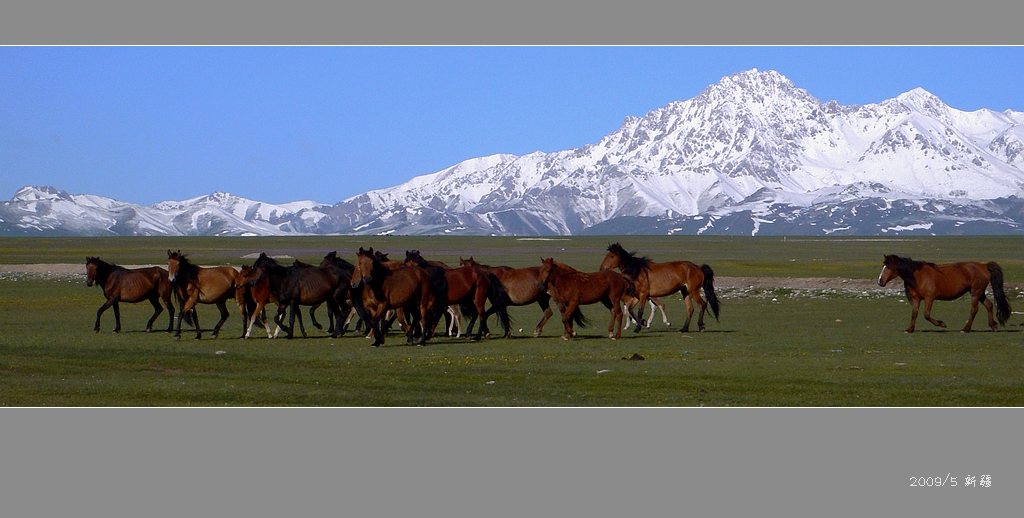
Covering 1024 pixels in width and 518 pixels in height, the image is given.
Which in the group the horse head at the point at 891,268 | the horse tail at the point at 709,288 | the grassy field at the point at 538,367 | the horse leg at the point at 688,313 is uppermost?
the horse head at the point at 891,268

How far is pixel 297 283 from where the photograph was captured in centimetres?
2298

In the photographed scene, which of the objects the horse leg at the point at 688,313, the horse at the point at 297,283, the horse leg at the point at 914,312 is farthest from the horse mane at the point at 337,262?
the horse leg at the point at 914,312

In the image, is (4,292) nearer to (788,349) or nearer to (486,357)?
(486,357)

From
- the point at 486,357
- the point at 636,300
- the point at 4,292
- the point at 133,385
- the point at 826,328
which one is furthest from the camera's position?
the point at 4,292

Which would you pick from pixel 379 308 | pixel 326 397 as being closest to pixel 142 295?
pixel 379 308

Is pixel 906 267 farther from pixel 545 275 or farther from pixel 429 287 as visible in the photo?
pixel 429 287

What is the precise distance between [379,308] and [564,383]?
6.55 metres

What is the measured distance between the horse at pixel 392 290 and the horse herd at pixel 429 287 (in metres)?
0.02

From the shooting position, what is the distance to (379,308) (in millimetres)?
21453

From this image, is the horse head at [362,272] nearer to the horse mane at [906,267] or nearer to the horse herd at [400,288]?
the horse herd at [400,288]

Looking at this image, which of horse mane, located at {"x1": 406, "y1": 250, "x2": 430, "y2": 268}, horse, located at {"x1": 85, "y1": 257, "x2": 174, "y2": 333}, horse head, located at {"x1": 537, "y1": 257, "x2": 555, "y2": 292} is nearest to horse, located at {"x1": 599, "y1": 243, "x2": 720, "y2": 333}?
horse head, located at {"x1": 537, "y1": 257, "x2": 555, "y2": 292}

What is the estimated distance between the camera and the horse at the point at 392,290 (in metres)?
21.1

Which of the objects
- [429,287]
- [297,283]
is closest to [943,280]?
[429,287]

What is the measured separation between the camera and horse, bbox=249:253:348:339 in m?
22.8
